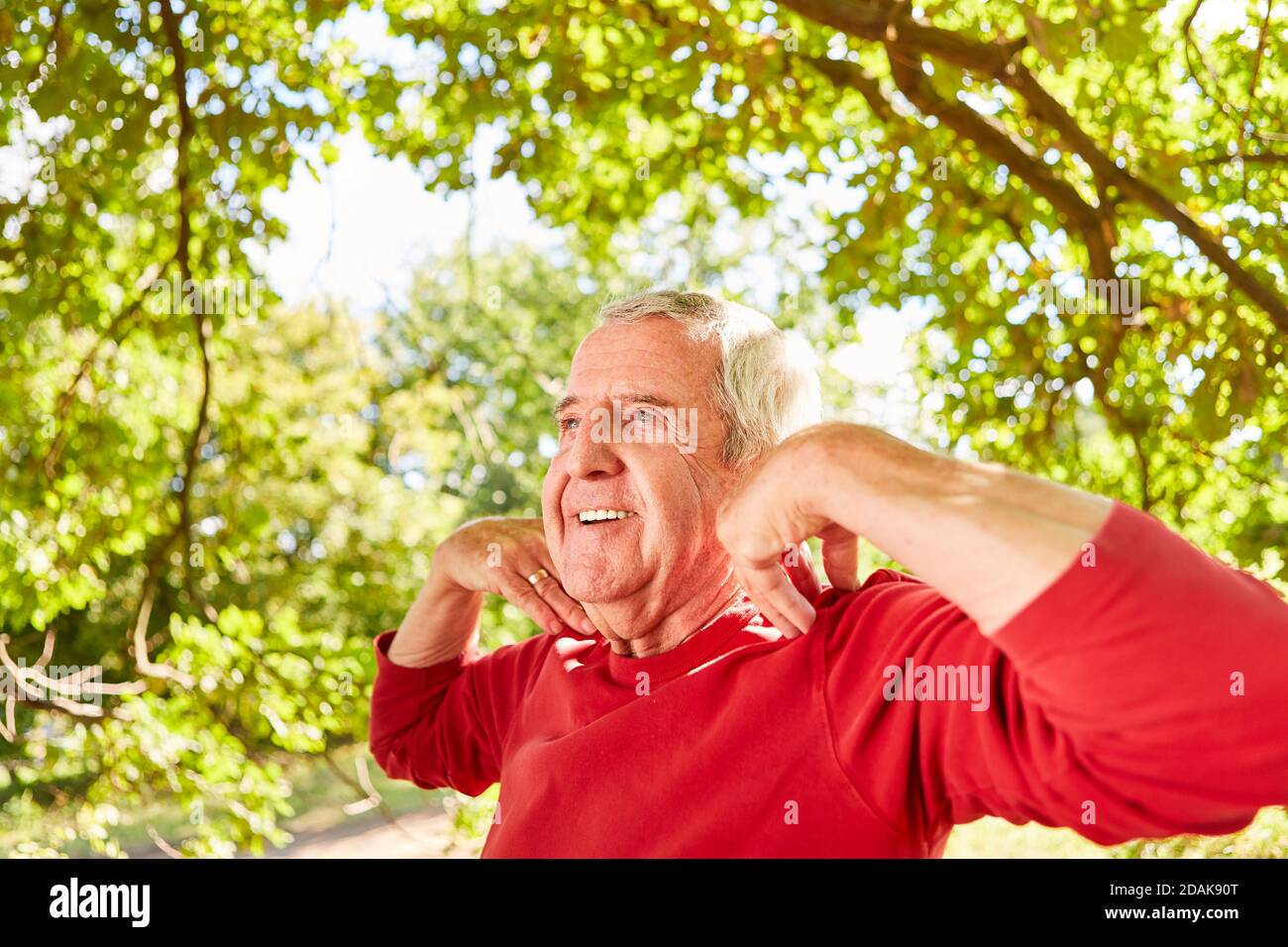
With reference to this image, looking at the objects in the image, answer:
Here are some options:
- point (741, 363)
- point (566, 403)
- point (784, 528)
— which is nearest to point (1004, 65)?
point (741, 363)

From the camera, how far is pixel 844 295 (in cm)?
425

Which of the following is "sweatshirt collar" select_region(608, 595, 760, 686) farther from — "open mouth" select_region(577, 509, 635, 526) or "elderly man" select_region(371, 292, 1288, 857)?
"open mouth" select_region(577, 509, 635, 526)

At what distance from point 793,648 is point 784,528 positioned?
263 millimetres

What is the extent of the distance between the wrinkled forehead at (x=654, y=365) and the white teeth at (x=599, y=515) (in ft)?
0.56

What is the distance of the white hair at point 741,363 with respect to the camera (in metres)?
1.70

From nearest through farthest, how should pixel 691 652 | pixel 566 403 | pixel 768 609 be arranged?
pixel 768 609, pixel 691 652, pixel 566 403

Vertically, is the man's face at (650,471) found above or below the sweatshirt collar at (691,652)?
above

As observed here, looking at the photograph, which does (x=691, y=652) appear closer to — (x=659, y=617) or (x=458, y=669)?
(x=659, y=617)

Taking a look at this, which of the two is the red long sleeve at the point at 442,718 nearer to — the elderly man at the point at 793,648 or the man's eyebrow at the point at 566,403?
the elderly man at the point at 793,648

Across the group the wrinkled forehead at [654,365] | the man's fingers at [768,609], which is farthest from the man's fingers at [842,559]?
the wrinkled forehead at [654,365]

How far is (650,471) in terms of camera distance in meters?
1.66

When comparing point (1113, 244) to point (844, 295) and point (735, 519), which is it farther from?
point (735, 519)
